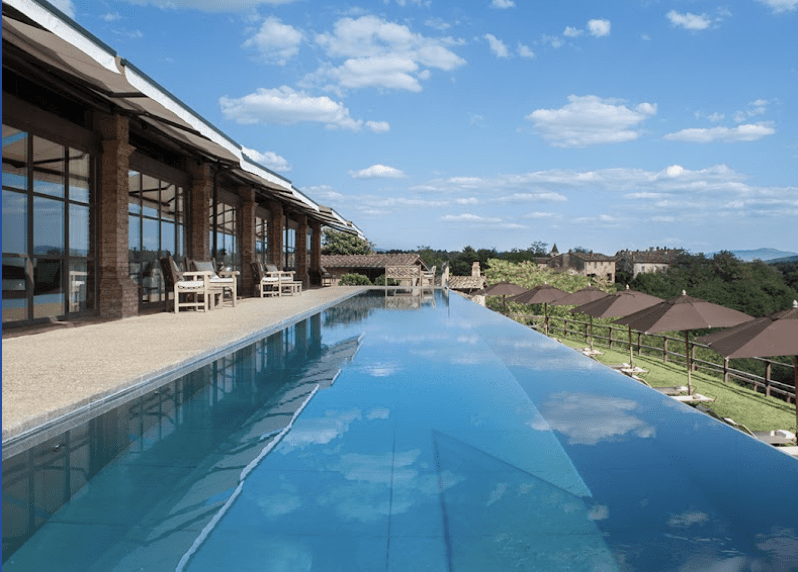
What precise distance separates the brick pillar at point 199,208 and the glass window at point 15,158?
6214mm

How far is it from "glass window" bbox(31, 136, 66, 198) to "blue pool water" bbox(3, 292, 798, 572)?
488 centimetres

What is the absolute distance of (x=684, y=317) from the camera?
9.46 m

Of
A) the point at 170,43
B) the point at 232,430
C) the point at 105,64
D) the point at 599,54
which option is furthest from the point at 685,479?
the point at 599,54

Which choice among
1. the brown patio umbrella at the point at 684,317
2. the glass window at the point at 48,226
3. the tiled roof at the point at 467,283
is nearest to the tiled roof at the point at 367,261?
the tiled roof at the point at 467,283

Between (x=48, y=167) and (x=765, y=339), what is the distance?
1000 centimetres

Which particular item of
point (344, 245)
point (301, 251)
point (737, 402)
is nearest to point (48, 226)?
point (737, 402)

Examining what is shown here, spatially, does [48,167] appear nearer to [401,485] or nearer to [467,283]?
[401,485]

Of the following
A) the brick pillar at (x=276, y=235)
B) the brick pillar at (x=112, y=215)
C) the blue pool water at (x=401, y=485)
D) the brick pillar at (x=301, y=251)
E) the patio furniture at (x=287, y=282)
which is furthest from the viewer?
the brick pillar at (x=301, y=251)

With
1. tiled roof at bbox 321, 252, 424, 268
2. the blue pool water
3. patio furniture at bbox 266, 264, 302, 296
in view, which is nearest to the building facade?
patio furniture at bbox 266, 264, 302, 296

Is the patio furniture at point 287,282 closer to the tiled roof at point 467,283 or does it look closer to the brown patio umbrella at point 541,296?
the brown patio umbrella at point 541,296

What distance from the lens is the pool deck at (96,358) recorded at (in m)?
4.40

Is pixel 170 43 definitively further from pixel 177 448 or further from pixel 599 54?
pixel 177 448

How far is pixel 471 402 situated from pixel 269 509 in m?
2.83

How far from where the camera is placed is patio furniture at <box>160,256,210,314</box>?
39.5 ft
